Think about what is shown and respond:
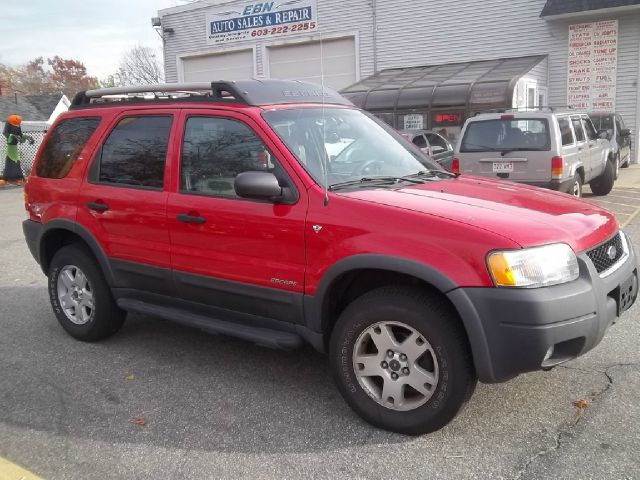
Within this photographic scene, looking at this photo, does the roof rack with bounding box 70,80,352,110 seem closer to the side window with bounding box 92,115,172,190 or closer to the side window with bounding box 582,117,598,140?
the side window with bounding box 92,115,172,190

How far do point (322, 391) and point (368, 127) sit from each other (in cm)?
184

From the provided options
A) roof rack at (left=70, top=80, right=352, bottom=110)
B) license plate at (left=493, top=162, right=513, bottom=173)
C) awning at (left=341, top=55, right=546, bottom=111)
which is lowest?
license plate at (left=493, top=162, right=513, bottom=173)

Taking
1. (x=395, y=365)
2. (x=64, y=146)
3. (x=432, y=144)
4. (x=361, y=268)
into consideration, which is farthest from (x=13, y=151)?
(x=395, y=365)

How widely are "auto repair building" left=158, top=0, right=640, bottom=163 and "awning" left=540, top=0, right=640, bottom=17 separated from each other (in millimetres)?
29

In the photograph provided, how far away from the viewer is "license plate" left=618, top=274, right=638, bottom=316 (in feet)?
11.0

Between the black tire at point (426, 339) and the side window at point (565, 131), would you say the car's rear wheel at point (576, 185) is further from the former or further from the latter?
the black tire at point (426, 339)

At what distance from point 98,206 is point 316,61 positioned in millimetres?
21244

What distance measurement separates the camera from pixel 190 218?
152 inches

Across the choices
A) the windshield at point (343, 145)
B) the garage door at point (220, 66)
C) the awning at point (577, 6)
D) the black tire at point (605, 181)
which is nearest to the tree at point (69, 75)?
the garage door at point (220, 66)

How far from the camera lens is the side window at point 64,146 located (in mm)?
4711

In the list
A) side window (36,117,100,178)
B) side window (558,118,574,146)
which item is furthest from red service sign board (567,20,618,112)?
side window (36,117,100,178)

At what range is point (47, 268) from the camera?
16.8ft

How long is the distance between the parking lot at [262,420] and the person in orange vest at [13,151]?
1408 centimetres

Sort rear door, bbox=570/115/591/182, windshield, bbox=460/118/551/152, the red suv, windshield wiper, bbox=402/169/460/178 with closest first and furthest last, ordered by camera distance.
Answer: the red suv
windshield wiper, bbox=402/169/460/178
windshield, bbox=460/118/551/152
rear door, bbox=570/115/591/182
